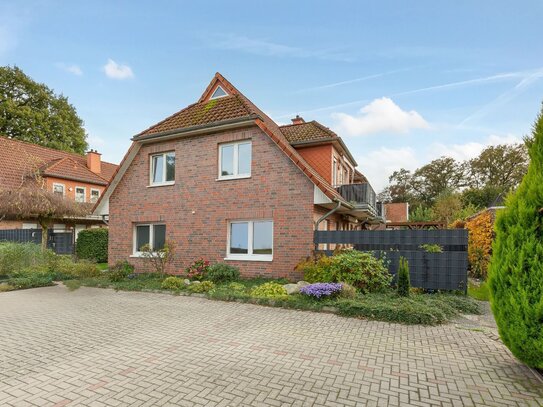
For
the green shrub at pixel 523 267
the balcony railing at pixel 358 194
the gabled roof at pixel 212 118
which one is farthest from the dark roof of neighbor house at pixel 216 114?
the green shrub at pixel 523 267

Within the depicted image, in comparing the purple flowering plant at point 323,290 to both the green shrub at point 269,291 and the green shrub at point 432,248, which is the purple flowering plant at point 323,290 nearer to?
the green shrub at point 269,291

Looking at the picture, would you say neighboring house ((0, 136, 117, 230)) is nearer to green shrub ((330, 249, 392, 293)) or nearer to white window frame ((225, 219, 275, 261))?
white window frame ((225, 219, 275, 261))

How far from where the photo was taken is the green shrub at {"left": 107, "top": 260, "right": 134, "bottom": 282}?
38.6 feet

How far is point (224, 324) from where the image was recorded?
6.50 meters

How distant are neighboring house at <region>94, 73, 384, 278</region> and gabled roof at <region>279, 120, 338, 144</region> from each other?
6cm

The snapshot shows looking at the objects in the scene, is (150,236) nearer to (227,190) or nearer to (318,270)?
(227,190)

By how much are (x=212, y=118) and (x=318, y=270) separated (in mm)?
7071

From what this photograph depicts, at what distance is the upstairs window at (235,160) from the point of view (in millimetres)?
11977

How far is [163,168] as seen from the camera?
44.4 ft

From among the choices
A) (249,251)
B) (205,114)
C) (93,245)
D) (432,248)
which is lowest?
(93,245)

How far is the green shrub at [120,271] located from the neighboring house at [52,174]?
12.7 metres

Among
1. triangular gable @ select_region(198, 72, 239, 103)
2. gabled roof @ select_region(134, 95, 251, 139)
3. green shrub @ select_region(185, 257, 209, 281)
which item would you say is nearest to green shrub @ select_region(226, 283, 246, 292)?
green shrub @ select_region(185, 257, 209, 281)

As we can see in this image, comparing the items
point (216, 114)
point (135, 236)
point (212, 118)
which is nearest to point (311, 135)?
point (216, 114)

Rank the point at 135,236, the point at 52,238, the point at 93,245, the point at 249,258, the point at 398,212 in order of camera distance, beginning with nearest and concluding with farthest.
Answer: the point at 249,258 < the point at 135,236 < the point at 52,238 < the point at 93,245 < the point at 398,212
